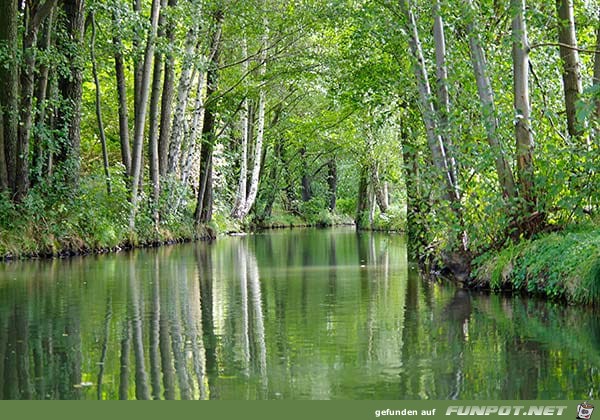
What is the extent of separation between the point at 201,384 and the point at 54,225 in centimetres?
1502

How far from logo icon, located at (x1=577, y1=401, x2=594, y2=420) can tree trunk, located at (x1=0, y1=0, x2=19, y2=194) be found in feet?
50.8

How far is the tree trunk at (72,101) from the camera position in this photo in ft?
70.5

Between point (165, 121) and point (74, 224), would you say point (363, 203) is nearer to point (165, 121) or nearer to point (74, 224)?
point (165, 121)

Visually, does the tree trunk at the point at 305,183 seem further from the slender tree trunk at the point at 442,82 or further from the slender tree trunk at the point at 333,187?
the slender tree trunk at the point at 442,82

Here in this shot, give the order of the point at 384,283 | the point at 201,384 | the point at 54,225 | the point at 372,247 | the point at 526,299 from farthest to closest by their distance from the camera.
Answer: the point at 372,247, the point at 54,225, the point at 384,283, the point at 526,299, the point at 201,384

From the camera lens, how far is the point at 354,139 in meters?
41.5

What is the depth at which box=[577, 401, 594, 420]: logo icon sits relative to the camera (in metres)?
5.13

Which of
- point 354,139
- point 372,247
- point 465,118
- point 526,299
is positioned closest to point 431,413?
point 526,299

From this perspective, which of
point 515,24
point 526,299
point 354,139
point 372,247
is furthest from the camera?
point 354,139

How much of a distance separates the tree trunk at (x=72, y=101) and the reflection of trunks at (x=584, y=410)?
699 inches

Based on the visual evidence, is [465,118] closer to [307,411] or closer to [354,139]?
[307,411]

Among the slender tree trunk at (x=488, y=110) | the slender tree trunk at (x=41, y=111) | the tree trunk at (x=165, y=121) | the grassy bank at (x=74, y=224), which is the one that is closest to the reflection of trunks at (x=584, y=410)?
the slender tree trunk at (x=488, y=110)

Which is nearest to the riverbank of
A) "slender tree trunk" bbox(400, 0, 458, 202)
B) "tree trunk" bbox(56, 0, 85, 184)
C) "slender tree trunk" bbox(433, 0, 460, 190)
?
"tree trunk" bbox(56, 0, 85, 184)

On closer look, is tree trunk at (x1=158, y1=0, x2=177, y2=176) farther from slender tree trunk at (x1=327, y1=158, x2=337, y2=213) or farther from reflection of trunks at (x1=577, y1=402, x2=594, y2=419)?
slender tree trunk at (x1=327, y1=158, x2=337, y2=213)
